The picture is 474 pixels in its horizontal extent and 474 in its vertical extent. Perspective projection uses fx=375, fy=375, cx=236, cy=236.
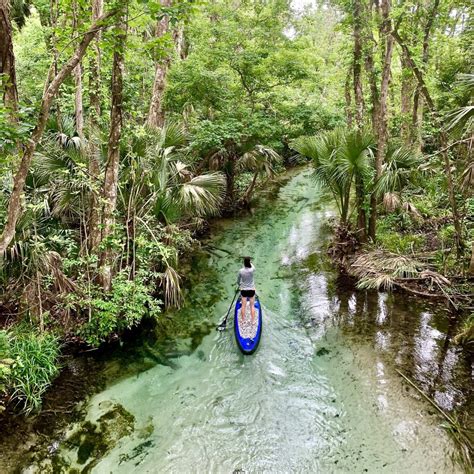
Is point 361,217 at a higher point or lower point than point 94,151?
lower

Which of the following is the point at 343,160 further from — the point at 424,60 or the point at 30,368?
the point at 30,368

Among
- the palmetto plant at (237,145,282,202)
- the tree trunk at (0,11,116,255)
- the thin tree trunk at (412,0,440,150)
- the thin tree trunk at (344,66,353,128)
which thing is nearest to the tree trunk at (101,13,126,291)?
the tree trunk at (0,11,116,255)

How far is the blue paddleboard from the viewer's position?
7423mm

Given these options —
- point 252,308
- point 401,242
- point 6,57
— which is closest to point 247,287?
point 252,308

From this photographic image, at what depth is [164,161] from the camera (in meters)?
8.49

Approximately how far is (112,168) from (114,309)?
8.60 feet

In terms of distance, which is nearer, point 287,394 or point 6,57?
point 6,57

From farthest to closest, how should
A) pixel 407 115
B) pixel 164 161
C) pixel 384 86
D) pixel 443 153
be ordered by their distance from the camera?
1. pixel 407 115
2. pixel 384 86
3. pixel 164 161
4. pixel 443 153

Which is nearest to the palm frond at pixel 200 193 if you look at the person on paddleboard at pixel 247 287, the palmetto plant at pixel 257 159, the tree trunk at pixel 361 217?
the person on paddleboard at pixel 247 287

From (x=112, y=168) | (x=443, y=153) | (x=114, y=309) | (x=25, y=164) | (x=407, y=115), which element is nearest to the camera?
(x=25, y=164)

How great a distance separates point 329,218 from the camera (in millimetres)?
14695

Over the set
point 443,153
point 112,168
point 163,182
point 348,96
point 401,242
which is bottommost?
point 401,242

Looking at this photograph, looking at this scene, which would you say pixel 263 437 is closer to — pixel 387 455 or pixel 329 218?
pixel 387 455

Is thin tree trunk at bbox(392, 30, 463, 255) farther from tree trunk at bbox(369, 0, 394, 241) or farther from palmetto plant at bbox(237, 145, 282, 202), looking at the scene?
palmetto plant at bbox(237, 145, 282, 202)
